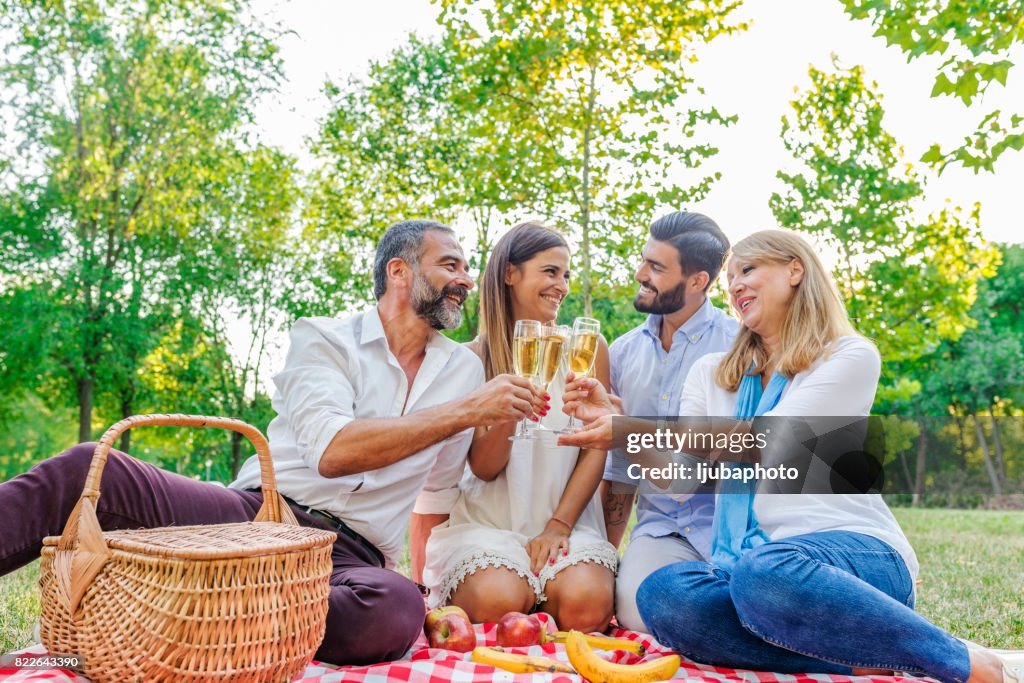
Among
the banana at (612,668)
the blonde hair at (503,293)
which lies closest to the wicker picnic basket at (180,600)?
the banana at (612,668)

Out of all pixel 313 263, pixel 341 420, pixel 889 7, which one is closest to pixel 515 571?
pixel 341 420

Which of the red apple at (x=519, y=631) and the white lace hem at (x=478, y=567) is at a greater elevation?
the white lace hem at (x=478, y=567)

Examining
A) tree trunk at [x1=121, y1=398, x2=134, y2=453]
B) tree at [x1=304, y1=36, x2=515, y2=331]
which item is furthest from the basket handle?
tree trunk at [x1=121, y1=398, x2=134, y2=453]

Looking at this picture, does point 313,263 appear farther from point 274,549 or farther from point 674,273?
point 274,549

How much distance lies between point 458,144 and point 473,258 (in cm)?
355

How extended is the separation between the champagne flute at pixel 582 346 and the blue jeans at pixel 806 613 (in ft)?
2.95

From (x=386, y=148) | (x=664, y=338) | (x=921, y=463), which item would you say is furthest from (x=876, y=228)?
(x=921, y=463)

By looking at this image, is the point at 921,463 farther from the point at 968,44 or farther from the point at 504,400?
the point at 504,400

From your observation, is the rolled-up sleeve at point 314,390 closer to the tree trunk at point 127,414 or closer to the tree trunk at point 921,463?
the tree trunk at point 127,414

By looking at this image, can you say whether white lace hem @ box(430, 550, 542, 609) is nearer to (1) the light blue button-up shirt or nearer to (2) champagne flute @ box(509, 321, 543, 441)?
(1) the light blue button-up shirt

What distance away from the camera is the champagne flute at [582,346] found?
351 centimetres

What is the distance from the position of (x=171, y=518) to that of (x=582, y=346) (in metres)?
1.82

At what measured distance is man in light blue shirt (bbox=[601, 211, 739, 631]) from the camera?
4.56 meters

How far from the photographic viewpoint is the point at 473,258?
47.8 ft
